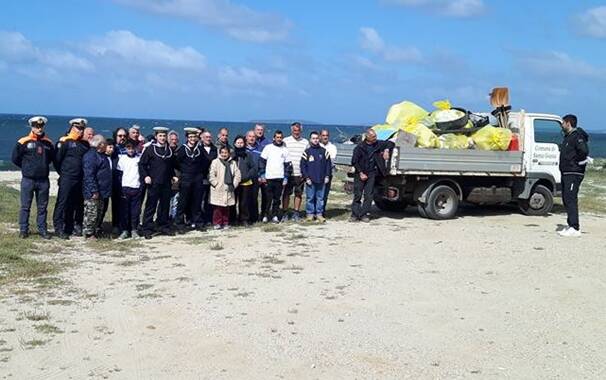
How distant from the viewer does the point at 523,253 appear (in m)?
10.2

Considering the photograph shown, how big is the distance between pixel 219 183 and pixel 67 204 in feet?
7.99

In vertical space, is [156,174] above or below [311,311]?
above

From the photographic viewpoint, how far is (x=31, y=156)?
1009 centimetres

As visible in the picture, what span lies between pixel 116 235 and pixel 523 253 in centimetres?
623

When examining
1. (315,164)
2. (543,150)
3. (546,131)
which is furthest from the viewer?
(546,131)

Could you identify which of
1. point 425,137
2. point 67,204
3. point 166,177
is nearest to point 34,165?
point 67,204

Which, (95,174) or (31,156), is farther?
(95,174)

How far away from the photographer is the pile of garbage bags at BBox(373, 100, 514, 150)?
43.7 ft

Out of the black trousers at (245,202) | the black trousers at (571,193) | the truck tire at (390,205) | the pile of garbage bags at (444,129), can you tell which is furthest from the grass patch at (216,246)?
the black trousers at (571,193)

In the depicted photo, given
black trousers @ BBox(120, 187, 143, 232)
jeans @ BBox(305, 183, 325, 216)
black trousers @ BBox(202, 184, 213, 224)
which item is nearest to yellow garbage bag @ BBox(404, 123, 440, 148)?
jeans @ BBox(305, 183, 325, 216)

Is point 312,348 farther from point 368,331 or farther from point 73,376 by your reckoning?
point 73,376

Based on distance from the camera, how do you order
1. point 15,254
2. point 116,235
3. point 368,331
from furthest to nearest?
point 116,235 < point 15,254 < point 368,331

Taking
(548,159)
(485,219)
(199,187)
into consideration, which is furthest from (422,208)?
(199,187)

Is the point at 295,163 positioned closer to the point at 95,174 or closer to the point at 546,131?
the point at 95,174
